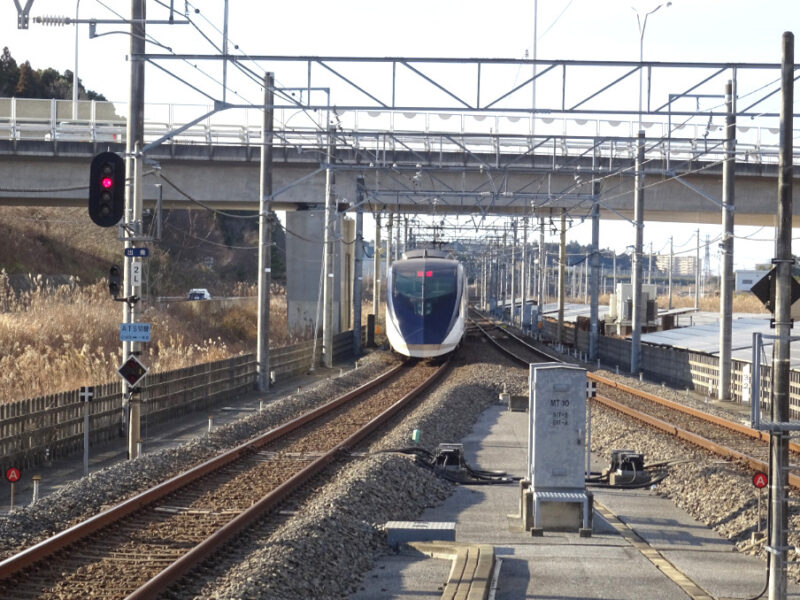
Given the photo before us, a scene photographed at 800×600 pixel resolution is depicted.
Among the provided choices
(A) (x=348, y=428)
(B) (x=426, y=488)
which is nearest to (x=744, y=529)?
(B) (x=426, y=488)

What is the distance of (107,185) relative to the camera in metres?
14.7

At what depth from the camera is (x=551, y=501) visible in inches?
452

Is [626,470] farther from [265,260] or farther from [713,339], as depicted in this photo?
[713,339]

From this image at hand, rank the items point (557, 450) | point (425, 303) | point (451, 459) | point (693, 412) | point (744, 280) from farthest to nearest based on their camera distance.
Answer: point (744, 280), point (425, 303), point (693, 412), point (451, 459), point (557, 450)

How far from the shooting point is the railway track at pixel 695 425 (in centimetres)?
1627

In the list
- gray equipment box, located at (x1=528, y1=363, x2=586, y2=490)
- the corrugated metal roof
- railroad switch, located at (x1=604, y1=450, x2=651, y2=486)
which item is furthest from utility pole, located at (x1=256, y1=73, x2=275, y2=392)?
gray equipment box, located at (x1=528, y1=363, x2=586, y2=490)

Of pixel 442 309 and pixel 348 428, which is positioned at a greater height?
pixel 442 309

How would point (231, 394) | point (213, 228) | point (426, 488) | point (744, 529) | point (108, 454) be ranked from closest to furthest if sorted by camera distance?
point (744, 529), point (426, 488), point (108, 454), point (231, 394), point (213, 228)

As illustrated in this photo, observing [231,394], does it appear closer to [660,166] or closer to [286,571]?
[286,571]

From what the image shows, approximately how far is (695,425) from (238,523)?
1264 cm

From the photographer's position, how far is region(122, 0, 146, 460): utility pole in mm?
15109

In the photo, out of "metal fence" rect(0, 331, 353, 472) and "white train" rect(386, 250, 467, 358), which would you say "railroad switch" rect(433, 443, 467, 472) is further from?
"white train" rect(386, 250, 467, 358)

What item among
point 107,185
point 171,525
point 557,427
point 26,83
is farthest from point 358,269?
point 26,83

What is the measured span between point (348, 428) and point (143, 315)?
16675 millimetres
